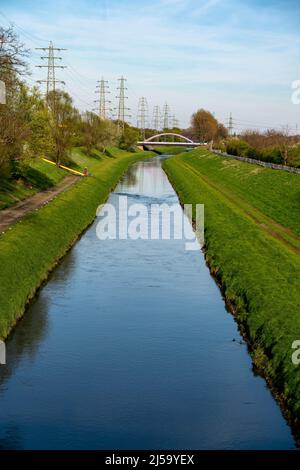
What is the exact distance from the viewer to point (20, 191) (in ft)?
162

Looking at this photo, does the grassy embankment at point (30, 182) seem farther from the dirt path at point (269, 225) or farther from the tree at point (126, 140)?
the tree at point (126, 140)

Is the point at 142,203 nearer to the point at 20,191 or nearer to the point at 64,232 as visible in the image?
the point at 20,191

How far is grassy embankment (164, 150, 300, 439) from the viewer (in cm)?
1993

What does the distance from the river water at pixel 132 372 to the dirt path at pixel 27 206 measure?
7544 mm

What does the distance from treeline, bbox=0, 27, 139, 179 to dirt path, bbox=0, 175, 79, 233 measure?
2827mm

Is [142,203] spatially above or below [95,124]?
below

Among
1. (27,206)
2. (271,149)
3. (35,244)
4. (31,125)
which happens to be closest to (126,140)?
(271,149)

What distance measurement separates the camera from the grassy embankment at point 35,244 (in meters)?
25.5

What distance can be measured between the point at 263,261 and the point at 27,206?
20550 millimetres

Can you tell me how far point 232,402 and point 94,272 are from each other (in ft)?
53.1
